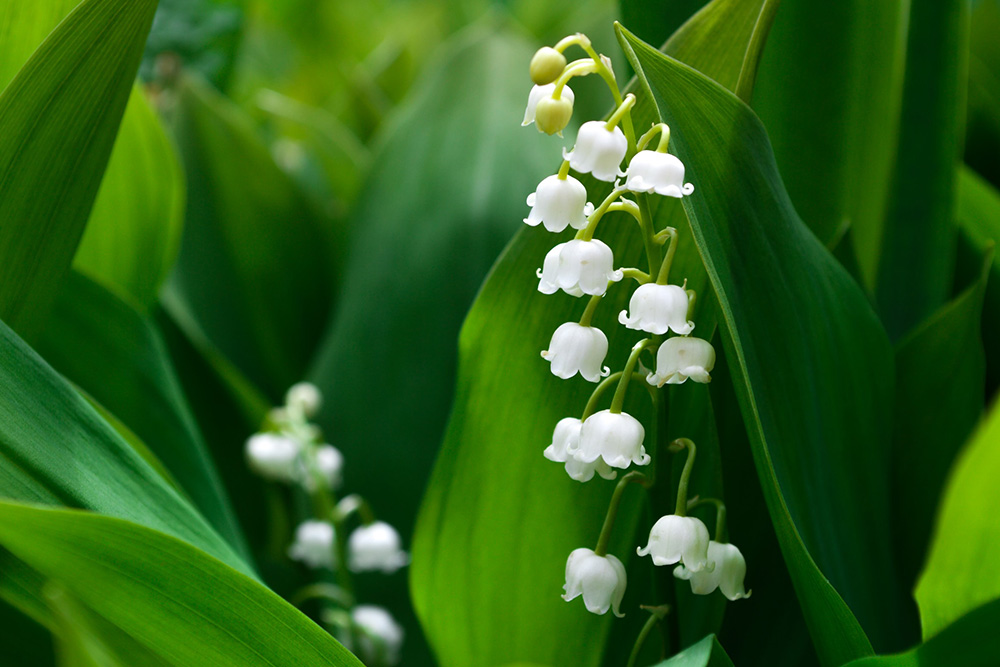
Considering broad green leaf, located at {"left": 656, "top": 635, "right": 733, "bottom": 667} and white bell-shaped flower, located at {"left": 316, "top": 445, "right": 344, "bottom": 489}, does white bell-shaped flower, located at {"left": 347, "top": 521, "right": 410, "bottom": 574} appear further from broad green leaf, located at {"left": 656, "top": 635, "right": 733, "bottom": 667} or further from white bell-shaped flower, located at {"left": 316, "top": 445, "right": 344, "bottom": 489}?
broad green leaf, located at {"left": 656, "top": 635, "right": 733, "bottom": 667}

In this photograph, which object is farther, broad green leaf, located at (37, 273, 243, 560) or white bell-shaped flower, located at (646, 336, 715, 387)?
broad green leaf, located at (37, 273, 243, 560)

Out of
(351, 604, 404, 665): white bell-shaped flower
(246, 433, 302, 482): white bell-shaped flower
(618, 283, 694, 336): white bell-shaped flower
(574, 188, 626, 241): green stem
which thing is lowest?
(351, 604, 404, 665): white bell-shaped flower

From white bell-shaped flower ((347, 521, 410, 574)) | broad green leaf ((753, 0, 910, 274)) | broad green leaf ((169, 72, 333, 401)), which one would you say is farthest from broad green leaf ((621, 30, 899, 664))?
broad green leaf ((169, 72, 333, 401))

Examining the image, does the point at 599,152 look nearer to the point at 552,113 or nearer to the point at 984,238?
the point at 552,113

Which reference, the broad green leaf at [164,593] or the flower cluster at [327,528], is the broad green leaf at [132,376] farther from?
the broad green leaf at [164,593]

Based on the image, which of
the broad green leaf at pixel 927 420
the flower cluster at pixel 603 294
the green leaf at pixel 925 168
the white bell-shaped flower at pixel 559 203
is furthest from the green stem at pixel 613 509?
the green leaf at pixel 925 168

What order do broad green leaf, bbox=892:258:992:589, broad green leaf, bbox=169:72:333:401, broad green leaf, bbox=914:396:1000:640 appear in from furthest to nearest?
1. broad green leaf, bbox=169:72:333:401
2. broad green leaf, bbox=892:258:992:589
3. broad green leaf, bbox=914:396:1000:640

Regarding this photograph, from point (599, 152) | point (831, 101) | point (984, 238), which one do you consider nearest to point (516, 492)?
point (599, 152)

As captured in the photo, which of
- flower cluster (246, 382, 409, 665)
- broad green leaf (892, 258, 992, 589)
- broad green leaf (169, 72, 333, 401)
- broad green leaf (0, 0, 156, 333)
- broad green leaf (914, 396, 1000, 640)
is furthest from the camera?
broad green leaf (169, 72, 333, 401)
